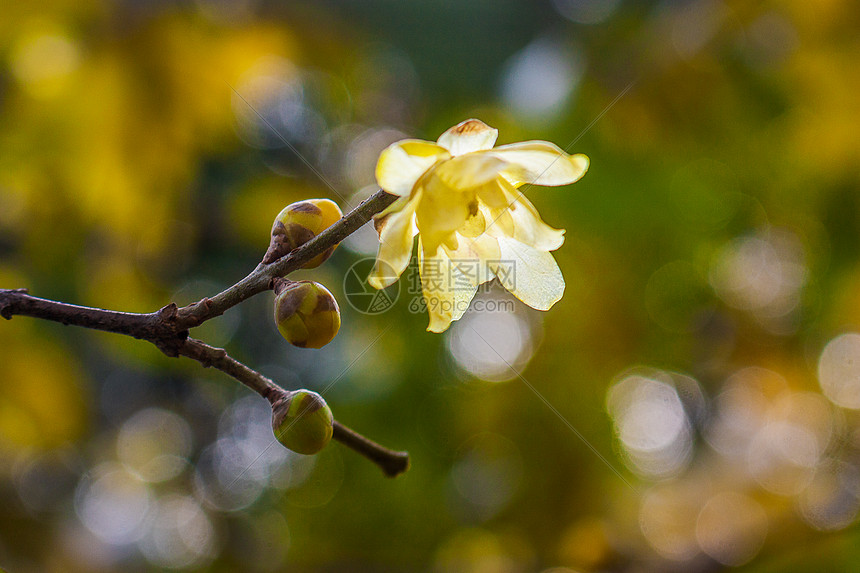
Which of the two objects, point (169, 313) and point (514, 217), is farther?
point (514, 217)

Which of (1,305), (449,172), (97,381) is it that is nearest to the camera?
(1,305)

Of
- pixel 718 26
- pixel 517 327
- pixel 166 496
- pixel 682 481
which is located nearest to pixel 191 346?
pixel 517 327

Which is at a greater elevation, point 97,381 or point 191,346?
point 97,381

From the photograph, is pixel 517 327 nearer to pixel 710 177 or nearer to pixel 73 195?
pixel 710 177

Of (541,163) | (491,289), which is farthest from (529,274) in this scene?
(491,289)

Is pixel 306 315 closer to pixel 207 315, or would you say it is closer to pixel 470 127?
pixel 207 315

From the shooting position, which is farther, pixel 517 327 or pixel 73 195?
pixel 517 327
